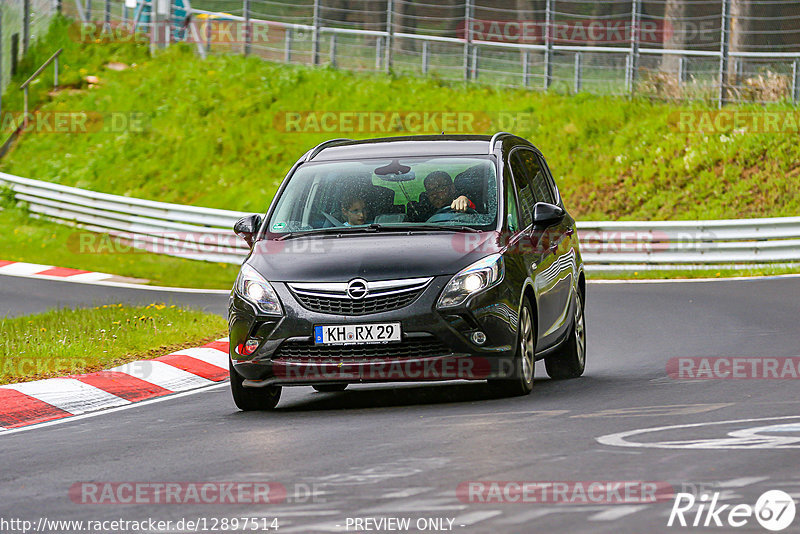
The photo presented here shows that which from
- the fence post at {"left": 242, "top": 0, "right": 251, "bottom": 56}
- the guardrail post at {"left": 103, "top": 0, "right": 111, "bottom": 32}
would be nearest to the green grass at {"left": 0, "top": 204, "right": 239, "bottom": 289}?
the fence post at {"left": 242, "top": 0, "right": 251, "bottom": 56}

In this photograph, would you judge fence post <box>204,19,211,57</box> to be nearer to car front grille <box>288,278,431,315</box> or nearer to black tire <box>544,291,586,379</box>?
black tire <box>544,291,586,379</box>

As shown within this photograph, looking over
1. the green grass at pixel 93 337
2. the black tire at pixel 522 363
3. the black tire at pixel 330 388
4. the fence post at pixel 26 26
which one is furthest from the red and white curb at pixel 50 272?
the fence post at pixel 26 26

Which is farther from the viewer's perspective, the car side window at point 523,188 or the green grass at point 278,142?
the green grass at point 278,142

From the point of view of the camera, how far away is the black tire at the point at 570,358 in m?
11.9

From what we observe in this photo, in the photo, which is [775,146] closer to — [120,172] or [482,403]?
[120,172]

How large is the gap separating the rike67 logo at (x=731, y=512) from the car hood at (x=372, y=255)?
140 inches

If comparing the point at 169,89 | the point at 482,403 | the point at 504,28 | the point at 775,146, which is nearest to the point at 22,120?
the point at 169,89

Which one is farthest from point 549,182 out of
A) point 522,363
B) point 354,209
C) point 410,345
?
point 410,345

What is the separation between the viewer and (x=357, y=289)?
967 centimetres

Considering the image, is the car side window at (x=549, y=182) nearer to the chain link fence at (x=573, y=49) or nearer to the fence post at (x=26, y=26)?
the chain link fence at (x=573, y=49)

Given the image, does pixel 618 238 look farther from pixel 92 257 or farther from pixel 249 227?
pixel 249 227

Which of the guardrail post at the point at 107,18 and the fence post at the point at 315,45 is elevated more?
the guardrail post at the point at 107,18

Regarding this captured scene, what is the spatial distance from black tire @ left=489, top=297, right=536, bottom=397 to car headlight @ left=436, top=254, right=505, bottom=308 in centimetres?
38

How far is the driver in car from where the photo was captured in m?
10.6
